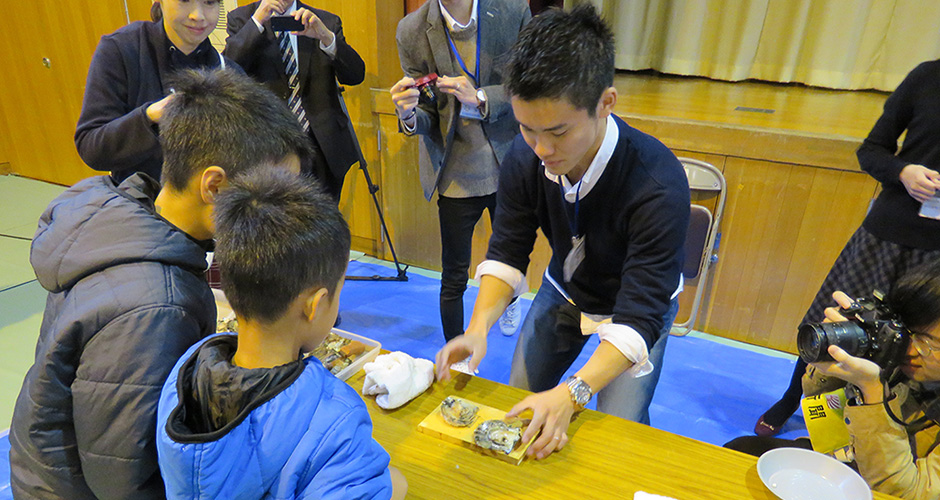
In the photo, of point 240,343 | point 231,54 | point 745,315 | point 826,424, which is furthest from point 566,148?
point 745,315

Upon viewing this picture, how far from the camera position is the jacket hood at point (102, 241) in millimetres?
822

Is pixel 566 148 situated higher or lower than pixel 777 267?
higher

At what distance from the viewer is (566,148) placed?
1.09 m

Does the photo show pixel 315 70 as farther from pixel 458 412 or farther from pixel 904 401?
pixel 904 401

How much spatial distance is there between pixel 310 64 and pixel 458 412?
1.78 metres

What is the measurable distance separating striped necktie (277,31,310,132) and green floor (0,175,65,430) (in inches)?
58.5

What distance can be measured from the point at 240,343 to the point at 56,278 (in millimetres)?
326

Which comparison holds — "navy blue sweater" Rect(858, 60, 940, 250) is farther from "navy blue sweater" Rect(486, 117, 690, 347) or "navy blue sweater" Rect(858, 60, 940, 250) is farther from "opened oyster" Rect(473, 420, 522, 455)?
"opened oyster" Rect(473, 420, 522, 455)

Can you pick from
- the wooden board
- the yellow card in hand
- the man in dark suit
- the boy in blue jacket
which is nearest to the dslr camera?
the yellow card in hand

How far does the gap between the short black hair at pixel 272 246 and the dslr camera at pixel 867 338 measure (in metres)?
0.91

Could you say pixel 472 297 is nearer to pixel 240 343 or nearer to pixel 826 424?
pixel 826 424

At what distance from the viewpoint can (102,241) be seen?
0.83 metres

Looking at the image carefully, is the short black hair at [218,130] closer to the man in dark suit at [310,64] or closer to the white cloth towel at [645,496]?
the white cloth towel at [645,496]

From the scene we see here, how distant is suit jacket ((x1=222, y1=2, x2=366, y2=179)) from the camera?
216cm
